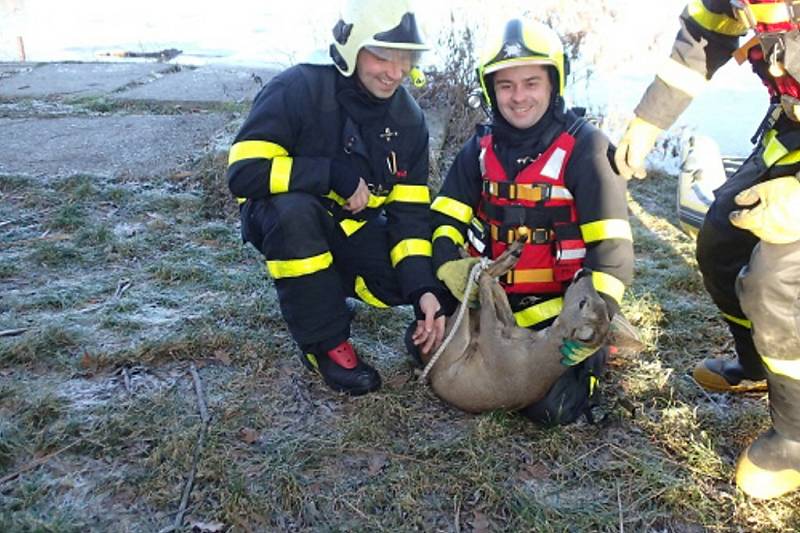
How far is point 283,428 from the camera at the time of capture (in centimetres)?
286

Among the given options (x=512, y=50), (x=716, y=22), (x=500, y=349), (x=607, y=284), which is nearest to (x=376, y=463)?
(x=500, y=349)

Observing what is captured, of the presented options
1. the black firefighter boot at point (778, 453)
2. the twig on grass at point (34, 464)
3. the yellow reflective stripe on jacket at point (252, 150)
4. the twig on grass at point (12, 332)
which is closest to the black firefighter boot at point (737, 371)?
the black firefighter boot at point (778, 453)

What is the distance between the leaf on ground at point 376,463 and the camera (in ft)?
8.64

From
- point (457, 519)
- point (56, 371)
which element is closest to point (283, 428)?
point (457, 519)

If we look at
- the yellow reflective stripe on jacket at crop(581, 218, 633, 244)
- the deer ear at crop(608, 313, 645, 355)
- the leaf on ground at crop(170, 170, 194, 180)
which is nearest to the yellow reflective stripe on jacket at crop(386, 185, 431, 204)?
the yellow reflective stripe on jacket at crop(581, 218, 633, 244)

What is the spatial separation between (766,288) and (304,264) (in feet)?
5.39

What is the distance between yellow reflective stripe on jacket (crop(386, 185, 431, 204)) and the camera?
3320 mm

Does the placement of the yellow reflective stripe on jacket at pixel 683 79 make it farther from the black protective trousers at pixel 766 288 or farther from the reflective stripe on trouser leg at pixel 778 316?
the reflective stripe on trouser leg at pixel 778 316

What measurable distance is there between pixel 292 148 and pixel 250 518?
1486 mm

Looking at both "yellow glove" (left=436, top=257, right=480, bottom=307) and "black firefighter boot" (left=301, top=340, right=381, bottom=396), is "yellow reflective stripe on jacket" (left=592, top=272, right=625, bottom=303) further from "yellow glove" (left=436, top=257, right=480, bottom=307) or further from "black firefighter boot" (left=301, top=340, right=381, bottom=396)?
"black firefighter boot" (left=301, top=340, right=381, bottom=396)

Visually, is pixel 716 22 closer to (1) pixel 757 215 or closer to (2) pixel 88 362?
(1) pixel 757 215

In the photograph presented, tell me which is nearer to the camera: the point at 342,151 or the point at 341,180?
the point at 341,180

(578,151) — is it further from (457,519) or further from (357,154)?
(457,519)

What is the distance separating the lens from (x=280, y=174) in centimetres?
297
